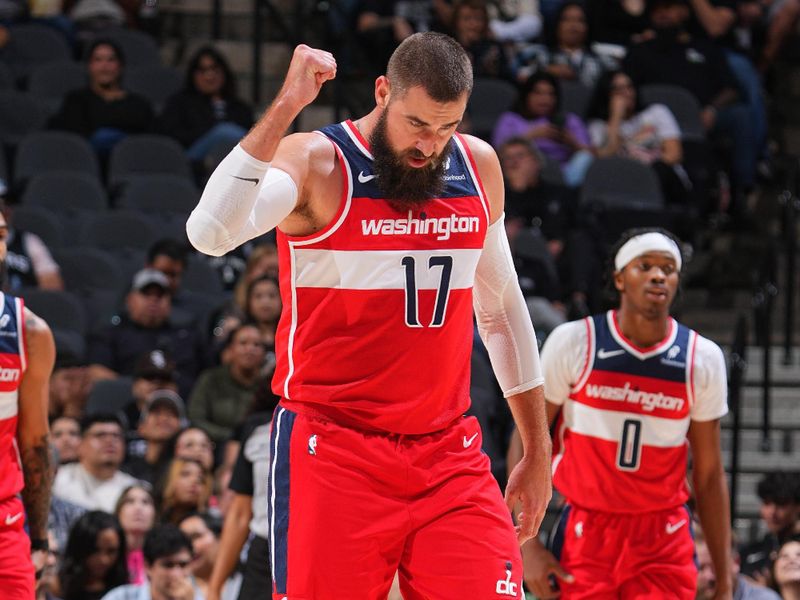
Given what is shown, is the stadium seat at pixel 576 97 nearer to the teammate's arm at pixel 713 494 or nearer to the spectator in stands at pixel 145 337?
the spectator in stands at pixel 145 337

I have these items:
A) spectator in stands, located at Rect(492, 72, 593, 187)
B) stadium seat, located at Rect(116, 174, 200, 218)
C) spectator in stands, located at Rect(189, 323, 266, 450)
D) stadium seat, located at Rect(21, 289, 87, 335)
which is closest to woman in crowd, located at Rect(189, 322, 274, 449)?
spectator in stands, located at Rect(189, 323, 266, 450)

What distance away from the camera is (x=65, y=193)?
11.4 meters

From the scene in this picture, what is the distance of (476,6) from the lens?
13.1m

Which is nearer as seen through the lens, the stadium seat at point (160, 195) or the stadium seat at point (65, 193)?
the stadium seat at point (65, 193)

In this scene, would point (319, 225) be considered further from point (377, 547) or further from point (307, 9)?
point (307, 9)

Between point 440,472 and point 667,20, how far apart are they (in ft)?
32.5

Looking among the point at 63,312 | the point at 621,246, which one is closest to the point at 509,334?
the point at 621,246

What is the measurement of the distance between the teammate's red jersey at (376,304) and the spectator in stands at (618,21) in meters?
10.00

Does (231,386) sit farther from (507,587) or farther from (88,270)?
(507,587)

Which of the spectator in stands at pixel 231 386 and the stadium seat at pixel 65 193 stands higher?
the stadium seat at pixel 65 193

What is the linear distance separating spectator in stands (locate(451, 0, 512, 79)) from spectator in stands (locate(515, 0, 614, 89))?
8.3 inches

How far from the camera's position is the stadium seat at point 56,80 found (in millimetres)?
12586

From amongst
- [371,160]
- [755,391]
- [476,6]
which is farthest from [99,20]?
[371,160]

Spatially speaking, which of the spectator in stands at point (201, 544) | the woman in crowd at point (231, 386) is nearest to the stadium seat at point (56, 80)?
the woman in crowd at point (231, 386)
